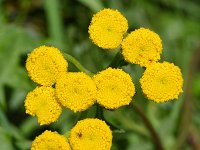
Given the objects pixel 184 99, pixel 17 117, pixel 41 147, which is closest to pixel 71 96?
pixel 41 147

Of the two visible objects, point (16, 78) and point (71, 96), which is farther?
point (16, 78)

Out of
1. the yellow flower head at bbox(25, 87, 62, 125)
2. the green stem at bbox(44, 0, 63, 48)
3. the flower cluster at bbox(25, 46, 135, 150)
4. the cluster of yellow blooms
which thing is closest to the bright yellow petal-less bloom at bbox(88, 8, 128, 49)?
the cluster of yellow blooms

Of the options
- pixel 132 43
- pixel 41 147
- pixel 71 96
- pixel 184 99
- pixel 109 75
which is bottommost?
pixel 184 99

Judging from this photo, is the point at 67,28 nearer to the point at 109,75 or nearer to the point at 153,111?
the point at 153,111

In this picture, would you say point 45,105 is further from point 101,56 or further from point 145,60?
point 101,56

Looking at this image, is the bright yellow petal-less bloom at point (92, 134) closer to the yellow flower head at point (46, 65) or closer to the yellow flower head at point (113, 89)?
the yellow flower head at point (113, 89)

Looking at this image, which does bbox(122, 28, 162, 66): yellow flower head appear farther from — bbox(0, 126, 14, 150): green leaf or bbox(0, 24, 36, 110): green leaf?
bbox(0, 24, 36, 110): green leaf

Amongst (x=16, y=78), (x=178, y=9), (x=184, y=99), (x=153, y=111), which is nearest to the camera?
(x=16, y=78)
